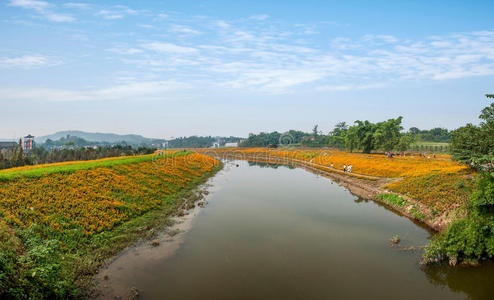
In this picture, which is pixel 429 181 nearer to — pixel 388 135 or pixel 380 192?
pixel 380 192

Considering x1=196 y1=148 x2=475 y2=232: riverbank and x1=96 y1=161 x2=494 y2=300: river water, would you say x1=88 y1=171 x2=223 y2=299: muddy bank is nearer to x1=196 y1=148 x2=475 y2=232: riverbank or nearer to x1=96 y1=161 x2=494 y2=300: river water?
x1=96 y1=161 x2=494 y2=300: river water

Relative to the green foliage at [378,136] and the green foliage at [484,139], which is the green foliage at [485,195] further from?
the green foliage at [378,136]

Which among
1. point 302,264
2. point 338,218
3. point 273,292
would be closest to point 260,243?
point 302,264

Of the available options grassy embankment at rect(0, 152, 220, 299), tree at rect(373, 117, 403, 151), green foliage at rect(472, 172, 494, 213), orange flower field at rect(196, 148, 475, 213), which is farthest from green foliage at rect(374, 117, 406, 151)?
grassy embankment at rect(0, 152, 220, 299)

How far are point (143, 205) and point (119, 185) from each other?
392cm

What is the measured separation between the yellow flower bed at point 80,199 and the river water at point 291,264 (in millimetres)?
4549

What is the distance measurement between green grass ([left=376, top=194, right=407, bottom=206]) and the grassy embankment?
22.4m

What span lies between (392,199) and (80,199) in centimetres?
3041

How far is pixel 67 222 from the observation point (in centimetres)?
1770

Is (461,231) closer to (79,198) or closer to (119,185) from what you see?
(79,198)

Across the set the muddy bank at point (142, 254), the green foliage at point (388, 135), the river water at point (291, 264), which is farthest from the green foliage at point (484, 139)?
the green foliage at point (388, 135)

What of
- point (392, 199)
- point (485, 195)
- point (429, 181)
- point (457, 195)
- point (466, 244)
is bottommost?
point (392, 199)

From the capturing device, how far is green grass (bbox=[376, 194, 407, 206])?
29.3 meters

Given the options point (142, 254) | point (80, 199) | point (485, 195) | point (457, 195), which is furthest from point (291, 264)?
point (457, 195)
